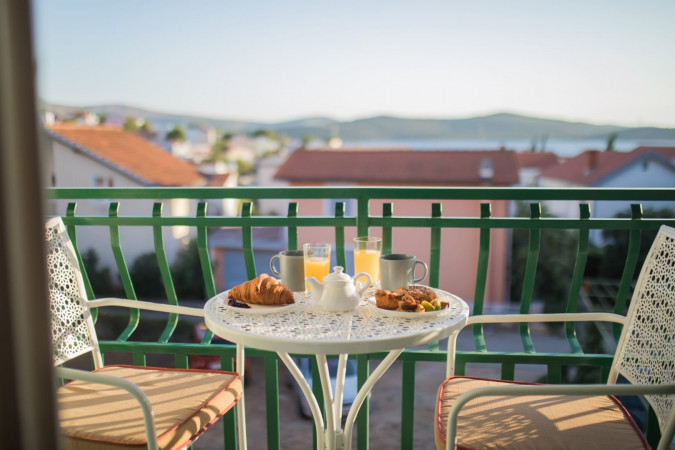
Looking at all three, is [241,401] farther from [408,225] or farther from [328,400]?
[408,225]

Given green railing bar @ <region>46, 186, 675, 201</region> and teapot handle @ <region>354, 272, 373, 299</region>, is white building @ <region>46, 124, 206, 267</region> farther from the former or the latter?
teapot handle @ <region>354, 272, 373, 299</region>

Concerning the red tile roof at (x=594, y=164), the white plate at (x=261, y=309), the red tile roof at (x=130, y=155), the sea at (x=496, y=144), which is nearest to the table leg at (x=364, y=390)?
the white plate at (x=261, y=309)

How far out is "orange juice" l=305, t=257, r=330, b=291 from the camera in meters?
1.97

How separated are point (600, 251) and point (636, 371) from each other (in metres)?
18.4

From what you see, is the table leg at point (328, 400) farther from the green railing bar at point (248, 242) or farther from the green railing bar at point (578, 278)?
the green railing bar at point (578, 278)

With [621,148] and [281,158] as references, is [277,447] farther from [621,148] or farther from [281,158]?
[281,158]

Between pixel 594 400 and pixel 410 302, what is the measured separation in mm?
767

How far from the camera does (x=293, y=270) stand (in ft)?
6.31

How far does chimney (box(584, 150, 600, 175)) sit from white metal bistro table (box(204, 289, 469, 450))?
20711 millimetres

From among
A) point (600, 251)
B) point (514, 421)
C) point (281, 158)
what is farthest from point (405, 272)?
point (281, 158)

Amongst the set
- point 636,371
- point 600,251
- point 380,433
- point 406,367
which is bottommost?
point 380,433

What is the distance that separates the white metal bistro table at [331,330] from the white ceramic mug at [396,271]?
0.09 meters

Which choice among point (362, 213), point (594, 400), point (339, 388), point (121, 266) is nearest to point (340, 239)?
point (362, 213)

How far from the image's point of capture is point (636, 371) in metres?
1.88
